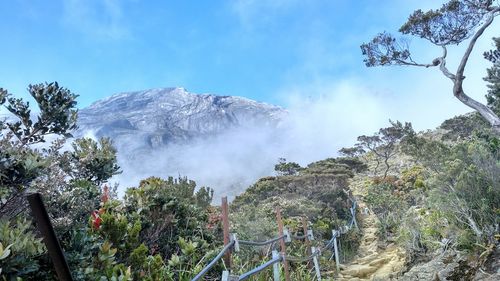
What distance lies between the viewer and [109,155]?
22.5 ft

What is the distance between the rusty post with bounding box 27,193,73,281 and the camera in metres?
0.92

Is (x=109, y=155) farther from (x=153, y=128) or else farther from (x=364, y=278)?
(x=153, y=128)

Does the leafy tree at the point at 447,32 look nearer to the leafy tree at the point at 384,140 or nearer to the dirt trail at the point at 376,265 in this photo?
→ the dirt trail at the point at 376,265

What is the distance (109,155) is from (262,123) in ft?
316

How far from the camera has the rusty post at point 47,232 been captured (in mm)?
924

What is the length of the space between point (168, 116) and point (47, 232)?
104459mm

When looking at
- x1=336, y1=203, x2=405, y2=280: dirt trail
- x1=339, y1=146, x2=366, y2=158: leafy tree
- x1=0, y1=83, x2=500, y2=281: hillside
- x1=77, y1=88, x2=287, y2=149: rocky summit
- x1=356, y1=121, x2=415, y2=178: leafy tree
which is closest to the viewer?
x1=0, y1=83, x2=500, y2=281: hillside

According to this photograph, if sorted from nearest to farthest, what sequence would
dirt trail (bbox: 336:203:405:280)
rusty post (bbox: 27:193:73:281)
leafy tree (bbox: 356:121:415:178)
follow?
rusty post (bbox: 27:193:73:281)
dirt trail (bbox: 336:203:405:280)
leafy tree (bbox: 356:121:415:178)

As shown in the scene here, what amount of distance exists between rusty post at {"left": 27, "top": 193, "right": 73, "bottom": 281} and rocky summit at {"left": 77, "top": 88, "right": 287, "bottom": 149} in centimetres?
8696

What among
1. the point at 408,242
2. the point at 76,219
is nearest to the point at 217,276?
the point at 76,219

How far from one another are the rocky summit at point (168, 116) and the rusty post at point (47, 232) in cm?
8696

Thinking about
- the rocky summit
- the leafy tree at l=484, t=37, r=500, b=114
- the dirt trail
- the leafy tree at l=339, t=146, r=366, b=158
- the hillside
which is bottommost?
the dirt trail

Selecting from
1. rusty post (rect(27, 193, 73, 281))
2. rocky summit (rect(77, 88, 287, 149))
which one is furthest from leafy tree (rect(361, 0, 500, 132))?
rocky summit (rect(77, 88, 287, 149))

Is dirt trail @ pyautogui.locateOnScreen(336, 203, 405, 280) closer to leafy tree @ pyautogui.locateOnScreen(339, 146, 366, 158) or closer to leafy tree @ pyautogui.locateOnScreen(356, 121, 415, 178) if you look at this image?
leafy tree @ pyautogui.locateOnScreen(356, 121, 415, 178)
